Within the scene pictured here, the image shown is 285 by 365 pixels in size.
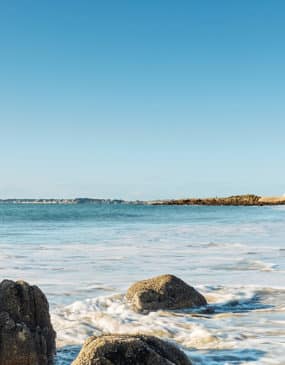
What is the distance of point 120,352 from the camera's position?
475 centimetres

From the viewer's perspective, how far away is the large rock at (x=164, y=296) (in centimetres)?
948

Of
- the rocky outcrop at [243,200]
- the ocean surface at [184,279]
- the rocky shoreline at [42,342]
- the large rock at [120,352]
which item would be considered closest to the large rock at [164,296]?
the ocean surface at [184,279]

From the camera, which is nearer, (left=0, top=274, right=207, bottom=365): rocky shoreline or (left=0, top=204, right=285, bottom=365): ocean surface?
(left=0, top=274, right=207, bottom=365): rocky shoreline

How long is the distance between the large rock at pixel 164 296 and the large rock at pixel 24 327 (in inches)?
131

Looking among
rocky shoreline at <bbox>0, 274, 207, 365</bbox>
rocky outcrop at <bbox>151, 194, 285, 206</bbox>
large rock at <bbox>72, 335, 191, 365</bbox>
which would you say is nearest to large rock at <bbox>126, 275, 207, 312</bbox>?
rocky shoreline at <bbox>0, 274, 207, 365</bbox>

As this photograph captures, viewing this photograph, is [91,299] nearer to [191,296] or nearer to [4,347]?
[191,296]

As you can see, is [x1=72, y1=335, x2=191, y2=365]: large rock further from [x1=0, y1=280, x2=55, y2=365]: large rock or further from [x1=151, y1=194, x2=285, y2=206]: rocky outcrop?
[x1=151, y1=194, x2=285, y2=206]: rocky outcrop

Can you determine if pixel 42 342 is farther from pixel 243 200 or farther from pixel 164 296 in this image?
pixel 243 200

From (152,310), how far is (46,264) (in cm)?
782

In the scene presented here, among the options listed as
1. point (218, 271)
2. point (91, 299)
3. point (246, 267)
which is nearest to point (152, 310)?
point (91, 299)

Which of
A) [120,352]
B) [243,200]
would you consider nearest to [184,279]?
[120,352]

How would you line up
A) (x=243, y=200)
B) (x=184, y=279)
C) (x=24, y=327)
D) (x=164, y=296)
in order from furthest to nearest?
(x=243, y=200), (x=184, y=279), (x=164, y=296), (x=24, y=327)

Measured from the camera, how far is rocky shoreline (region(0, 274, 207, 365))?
4.75 metres

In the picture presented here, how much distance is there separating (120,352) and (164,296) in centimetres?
489
